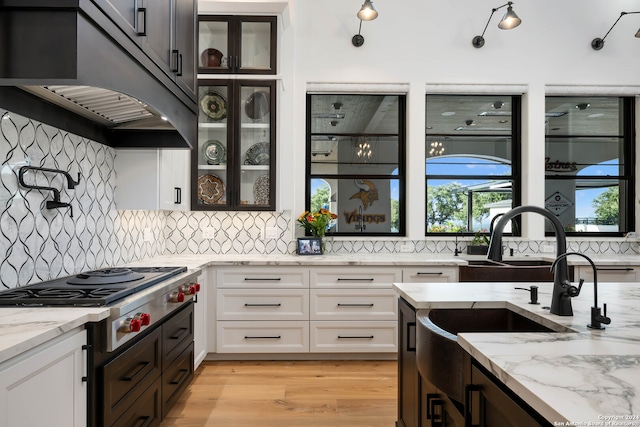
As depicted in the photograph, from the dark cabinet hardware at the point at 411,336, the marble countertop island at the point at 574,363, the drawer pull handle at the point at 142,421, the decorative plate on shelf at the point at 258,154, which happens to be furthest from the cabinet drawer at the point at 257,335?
the marble countertop island at the point at 574,363

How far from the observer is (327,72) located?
3.90 meters

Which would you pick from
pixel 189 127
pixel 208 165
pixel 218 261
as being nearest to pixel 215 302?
pixel 218 261

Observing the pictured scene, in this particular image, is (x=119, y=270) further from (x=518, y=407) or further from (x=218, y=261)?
(x=518, y=407)

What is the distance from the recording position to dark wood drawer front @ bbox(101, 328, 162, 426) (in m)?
1.64

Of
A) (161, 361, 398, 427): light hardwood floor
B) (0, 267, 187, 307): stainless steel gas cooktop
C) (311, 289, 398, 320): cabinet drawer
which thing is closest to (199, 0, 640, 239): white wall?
(311, 289, 398, 320): cabinet drawer

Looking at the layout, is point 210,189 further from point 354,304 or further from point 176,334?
point 354,304

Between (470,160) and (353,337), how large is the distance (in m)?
2.23

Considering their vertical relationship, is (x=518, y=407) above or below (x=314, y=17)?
below

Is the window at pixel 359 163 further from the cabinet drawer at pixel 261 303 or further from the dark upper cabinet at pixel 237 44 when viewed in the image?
the cabinet drawer at pixel 261 303

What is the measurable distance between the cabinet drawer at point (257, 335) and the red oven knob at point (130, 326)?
1626mm

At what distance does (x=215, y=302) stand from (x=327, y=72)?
2.40 m

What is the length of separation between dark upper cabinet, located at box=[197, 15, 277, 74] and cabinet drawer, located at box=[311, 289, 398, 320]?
203 centimetres

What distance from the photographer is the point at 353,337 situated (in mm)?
3387

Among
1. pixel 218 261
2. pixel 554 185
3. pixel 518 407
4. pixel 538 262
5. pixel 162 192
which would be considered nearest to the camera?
pixel 518 407
